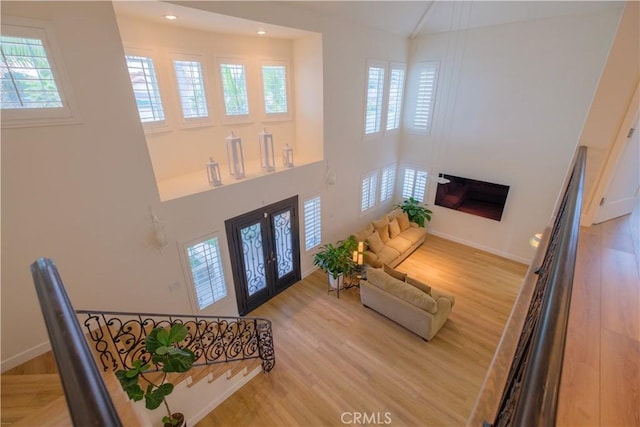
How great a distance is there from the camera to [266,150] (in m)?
5.28

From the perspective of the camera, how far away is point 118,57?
323 cm

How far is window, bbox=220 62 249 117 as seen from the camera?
5.27 meters

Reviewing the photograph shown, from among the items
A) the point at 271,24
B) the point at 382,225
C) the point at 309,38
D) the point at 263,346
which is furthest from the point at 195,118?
the point at 382,225

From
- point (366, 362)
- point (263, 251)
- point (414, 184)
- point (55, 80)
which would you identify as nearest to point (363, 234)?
point (263, 251)

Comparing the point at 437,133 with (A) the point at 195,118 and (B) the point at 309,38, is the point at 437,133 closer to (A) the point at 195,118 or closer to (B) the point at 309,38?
(B) the point at 309,38

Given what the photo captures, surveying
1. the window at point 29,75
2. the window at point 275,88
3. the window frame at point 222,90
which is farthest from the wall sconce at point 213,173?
the window at point 275,88

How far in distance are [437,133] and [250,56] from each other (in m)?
5.31

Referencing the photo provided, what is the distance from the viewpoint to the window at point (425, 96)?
7496 millimetres

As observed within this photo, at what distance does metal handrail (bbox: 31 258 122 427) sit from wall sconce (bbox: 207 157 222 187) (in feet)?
12.9

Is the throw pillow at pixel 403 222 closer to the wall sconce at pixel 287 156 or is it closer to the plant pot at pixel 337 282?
the plant pot at pixel 337 282

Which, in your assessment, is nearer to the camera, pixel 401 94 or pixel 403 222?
pixel 401 94

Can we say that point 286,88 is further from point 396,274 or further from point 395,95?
point 396,274

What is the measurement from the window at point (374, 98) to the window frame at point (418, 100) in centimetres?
123

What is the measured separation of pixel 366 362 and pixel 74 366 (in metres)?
4.96
